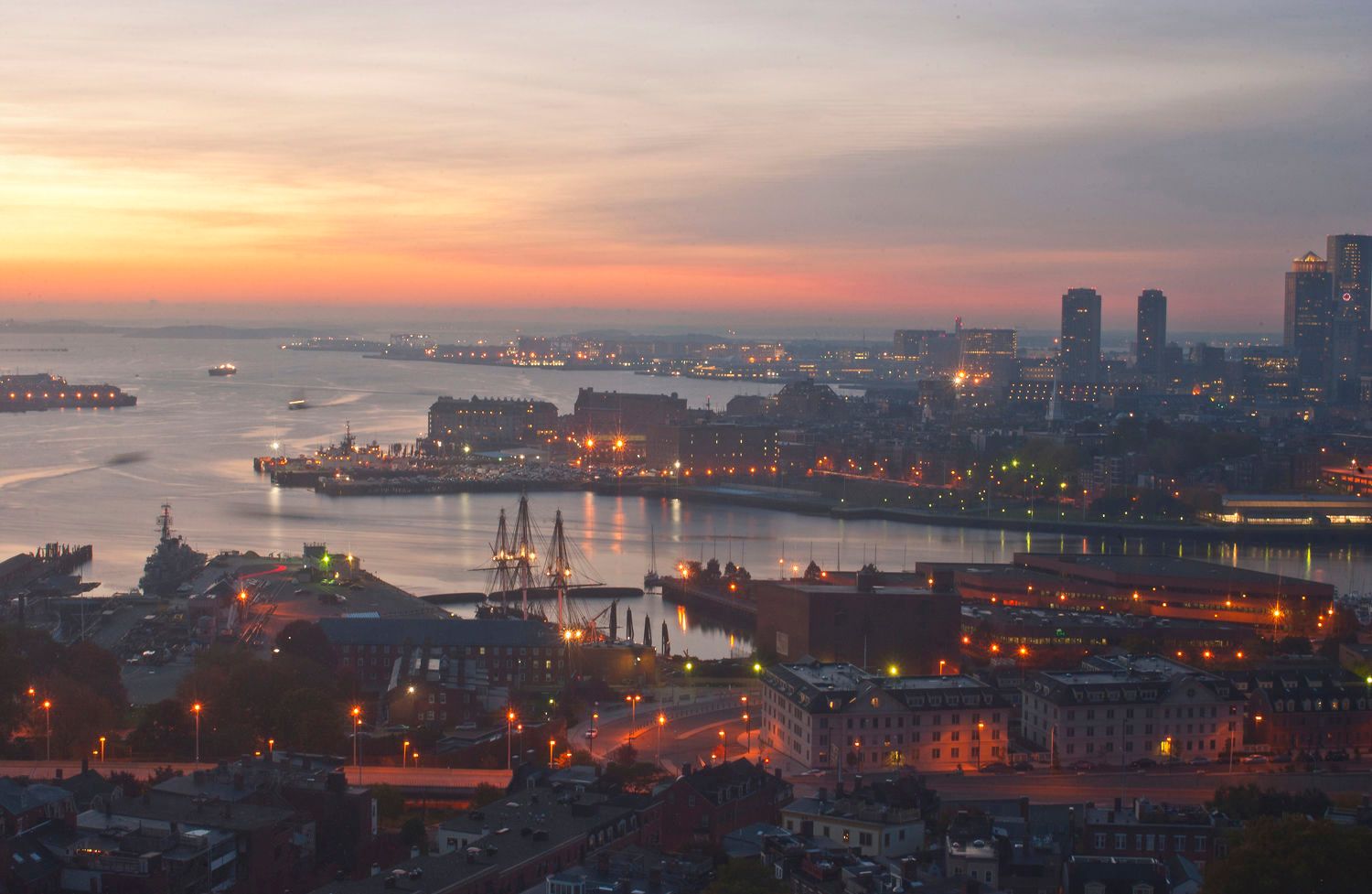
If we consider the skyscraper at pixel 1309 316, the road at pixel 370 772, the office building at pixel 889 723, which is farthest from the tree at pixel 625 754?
the skyscraper at pixel 1309 316

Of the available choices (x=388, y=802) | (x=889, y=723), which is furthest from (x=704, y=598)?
(x=388, y=802)

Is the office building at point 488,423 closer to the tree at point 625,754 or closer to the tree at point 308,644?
the tree at point 308,644

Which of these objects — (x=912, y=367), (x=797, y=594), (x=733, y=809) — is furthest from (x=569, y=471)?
(x=912, y=367)

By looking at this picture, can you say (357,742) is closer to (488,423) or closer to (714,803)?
(714,803)

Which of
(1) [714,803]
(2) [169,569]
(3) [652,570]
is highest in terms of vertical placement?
(1) [714,803]

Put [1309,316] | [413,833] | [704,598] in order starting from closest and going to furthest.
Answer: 1. [413,833]
2. [704,598]
3. [1309,316]

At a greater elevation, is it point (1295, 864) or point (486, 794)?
point (1295, 864)
